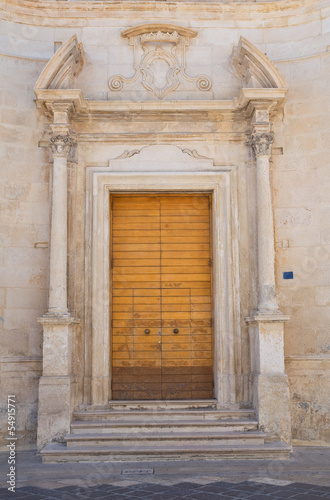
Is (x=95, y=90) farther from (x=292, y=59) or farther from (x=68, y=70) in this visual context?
(x=292, y=59)

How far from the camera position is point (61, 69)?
9219 millimetres

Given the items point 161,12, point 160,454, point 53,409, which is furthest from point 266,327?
point 161,12

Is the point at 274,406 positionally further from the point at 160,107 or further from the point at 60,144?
the point at 60,144

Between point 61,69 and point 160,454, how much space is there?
5706 mm

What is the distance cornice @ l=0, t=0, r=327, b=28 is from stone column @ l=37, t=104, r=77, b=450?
1.80m

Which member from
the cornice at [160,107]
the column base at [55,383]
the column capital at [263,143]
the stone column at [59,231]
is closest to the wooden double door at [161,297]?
the stone column at [59,231]

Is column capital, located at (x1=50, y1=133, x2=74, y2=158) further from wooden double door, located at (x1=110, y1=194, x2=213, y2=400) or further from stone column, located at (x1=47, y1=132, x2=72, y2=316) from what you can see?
wooden double door, located at (x1=110, y1=194, x2=213, y2=400)

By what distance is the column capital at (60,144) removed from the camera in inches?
361

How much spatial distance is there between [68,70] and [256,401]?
561cm

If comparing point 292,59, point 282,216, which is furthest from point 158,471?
point 292,59

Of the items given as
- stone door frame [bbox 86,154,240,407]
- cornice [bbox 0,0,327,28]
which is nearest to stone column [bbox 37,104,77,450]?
stone door frame [bbox 86,154,240,407]

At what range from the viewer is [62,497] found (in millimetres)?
6094

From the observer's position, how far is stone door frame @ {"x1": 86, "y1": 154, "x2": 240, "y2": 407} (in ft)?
30.2

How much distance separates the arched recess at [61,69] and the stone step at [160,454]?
5175 millimetres
